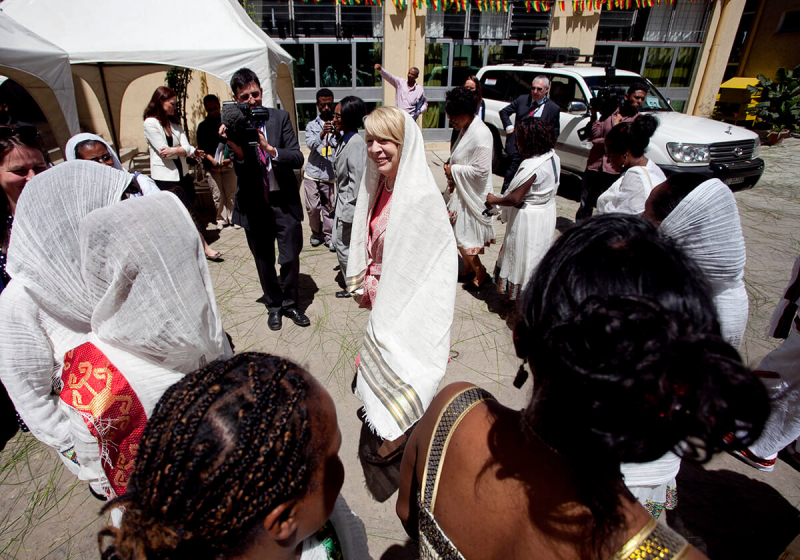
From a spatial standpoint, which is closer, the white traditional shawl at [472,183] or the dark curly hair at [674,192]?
the dark curly hair at [674,192]

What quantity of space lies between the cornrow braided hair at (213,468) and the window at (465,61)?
12555 mm

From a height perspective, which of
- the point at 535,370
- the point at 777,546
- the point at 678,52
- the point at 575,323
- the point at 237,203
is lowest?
the point at 777,546

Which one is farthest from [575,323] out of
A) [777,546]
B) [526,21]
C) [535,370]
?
[526,21]

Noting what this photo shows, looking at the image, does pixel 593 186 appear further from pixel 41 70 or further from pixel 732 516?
pixel 41 70

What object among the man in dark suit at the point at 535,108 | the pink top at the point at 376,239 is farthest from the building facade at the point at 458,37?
the pink top at the point at 376,239

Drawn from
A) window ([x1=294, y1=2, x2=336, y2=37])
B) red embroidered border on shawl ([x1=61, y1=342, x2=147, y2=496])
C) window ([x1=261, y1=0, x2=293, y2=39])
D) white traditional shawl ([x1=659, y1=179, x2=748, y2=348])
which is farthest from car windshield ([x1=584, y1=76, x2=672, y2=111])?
red embroidered border on shawl ([x1=61, y1=342, x2=147, y2=496])

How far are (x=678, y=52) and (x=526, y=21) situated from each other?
18.5 ft

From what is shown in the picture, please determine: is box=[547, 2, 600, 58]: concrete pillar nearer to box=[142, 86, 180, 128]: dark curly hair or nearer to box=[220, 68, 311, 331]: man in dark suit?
box=[142, 86, 180, 128]: dark curly hair

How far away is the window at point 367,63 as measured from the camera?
435 inches

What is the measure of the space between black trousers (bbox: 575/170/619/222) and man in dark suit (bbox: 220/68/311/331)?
374cm

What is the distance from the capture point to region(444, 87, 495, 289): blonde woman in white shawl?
13.6 feet

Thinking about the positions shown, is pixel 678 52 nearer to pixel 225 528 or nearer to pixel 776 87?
pixel 776 87

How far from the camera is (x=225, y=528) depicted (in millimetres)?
805

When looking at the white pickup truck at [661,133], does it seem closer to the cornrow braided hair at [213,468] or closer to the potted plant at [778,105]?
the potted plant at [778,105]
